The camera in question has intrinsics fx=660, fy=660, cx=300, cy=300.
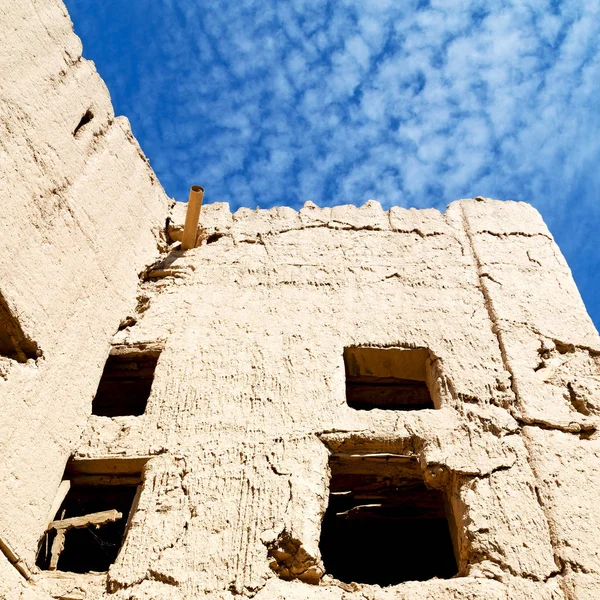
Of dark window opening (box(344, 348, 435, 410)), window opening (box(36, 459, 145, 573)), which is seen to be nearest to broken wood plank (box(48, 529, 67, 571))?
window opening (box(36, 459, 145, 573))

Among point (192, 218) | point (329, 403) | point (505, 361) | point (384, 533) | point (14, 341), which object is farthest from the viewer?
point (192, 218)

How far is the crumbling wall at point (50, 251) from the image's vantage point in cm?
353

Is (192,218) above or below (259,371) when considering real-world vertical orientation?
above

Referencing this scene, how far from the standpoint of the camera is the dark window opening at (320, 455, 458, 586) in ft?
15.5

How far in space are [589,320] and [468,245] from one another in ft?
3.72

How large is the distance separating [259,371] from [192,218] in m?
1.68

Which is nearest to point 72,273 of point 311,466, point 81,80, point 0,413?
point 0,413

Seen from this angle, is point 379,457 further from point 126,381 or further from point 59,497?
point 126,381

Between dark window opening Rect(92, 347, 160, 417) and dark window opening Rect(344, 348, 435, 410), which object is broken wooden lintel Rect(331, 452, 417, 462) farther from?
dark window opening Rect(92, 347, 160, 417)

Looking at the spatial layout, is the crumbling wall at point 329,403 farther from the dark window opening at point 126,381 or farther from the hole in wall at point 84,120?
the hole in wall at point 84,120

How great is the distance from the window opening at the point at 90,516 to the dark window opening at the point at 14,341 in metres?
0.72

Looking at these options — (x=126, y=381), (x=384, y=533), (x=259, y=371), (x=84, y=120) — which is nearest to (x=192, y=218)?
(x=84, y=120)

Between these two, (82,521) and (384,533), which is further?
(384,533)

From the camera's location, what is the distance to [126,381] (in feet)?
16.3
